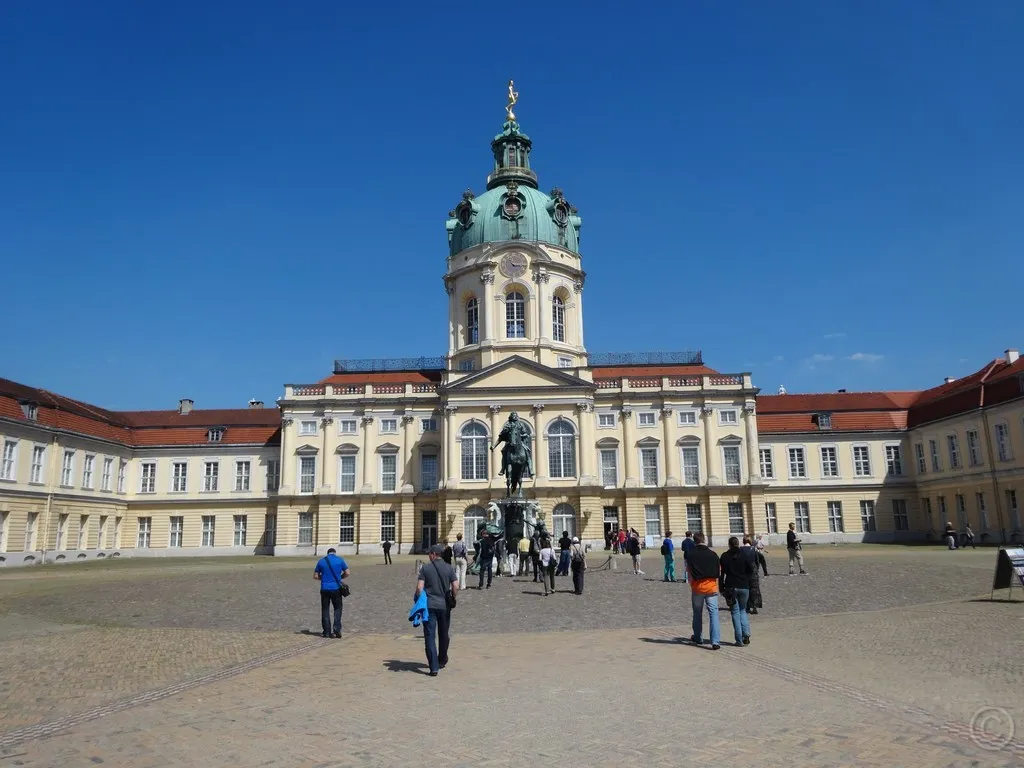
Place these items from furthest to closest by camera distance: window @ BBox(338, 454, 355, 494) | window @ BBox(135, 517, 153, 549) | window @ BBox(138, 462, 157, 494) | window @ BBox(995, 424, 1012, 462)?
window @ BBox(138, 462, 157, 494)
window @ BBox(135, 517, 153, 549)
window @ BBox(338, 454, 355, 494)
window @ BBox(995, 424, 1012, 462)

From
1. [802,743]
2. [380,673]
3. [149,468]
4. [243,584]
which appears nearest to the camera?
[802,743]

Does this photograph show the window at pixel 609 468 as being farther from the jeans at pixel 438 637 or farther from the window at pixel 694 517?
the jeans at pixel 438 637

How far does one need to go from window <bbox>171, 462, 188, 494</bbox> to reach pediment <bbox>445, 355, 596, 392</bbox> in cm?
2300

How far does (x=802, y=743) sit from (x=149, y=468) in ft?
201

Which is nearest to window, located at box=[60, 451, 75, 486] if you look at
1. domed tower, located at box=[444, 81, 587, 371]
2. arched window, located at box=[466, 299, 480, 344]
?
domed tower, located at box=[444, 81, 587, 371]

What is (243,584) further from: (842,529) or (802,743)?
(842,529)

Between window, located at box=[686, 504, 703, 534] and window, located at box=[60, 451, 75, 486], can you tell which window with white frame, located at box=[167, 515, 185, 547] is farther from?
window, located at box=[686, 504, 703, 534]

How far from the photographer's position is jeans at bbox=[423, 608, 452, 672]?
10.8 meters

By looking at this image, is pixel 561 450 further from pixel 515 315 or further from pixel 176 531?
pixel 176 531

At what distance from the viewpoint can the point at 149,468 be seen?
6016 centimetres

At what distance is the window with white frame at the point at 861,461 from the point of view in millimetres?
58938

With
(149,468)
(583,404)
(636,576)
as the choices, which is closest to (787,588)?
(636,576)

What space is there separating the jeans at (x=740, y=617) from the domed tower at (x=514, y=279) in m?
45.1

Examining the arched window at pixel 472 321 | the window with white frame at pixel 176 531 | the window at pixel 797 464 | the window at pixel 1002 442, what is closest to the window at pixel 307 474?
the window with white frame at pixel 176 531
